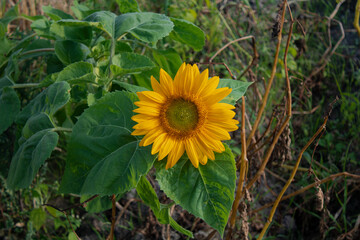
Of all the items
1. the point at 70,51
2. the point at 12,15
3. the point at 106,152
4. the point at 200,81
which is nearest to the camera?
the point at 200,81

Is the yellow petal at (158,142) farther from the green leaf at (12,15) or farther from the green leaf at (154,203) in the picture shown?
the green leaf at (12,15)

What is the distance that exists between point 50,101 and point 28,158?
0.25 m

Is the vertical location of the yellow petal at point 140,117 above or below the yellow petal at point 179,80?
below

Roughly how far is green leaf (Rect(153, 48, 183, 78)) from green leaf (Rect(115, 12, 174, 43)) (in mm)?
231

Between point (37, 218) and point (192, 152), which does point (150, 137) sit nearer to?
point (192, 152)

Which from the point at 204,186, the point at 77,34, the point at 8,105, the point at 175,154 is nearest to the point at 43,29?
the point at 77,34

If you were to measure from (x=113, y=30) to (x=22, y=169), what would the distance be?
0.71 metres

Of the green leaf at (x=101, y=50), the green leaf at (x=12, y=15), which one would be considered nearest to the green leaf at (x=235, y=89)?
the green leaf at (x=101, y=50)

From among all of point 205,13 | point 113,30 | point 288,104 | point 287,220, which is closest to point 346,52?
point 205,13

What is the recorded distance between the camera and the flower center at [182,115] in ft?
4.44

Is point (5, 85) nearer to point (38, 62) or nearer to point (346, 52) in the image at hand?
point (38, 62)

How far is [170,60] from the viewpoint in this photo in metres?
1.97

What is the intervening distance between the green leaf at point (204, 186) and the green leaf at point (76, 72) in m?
0.49

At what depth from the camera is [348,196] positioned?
7.64 ft
